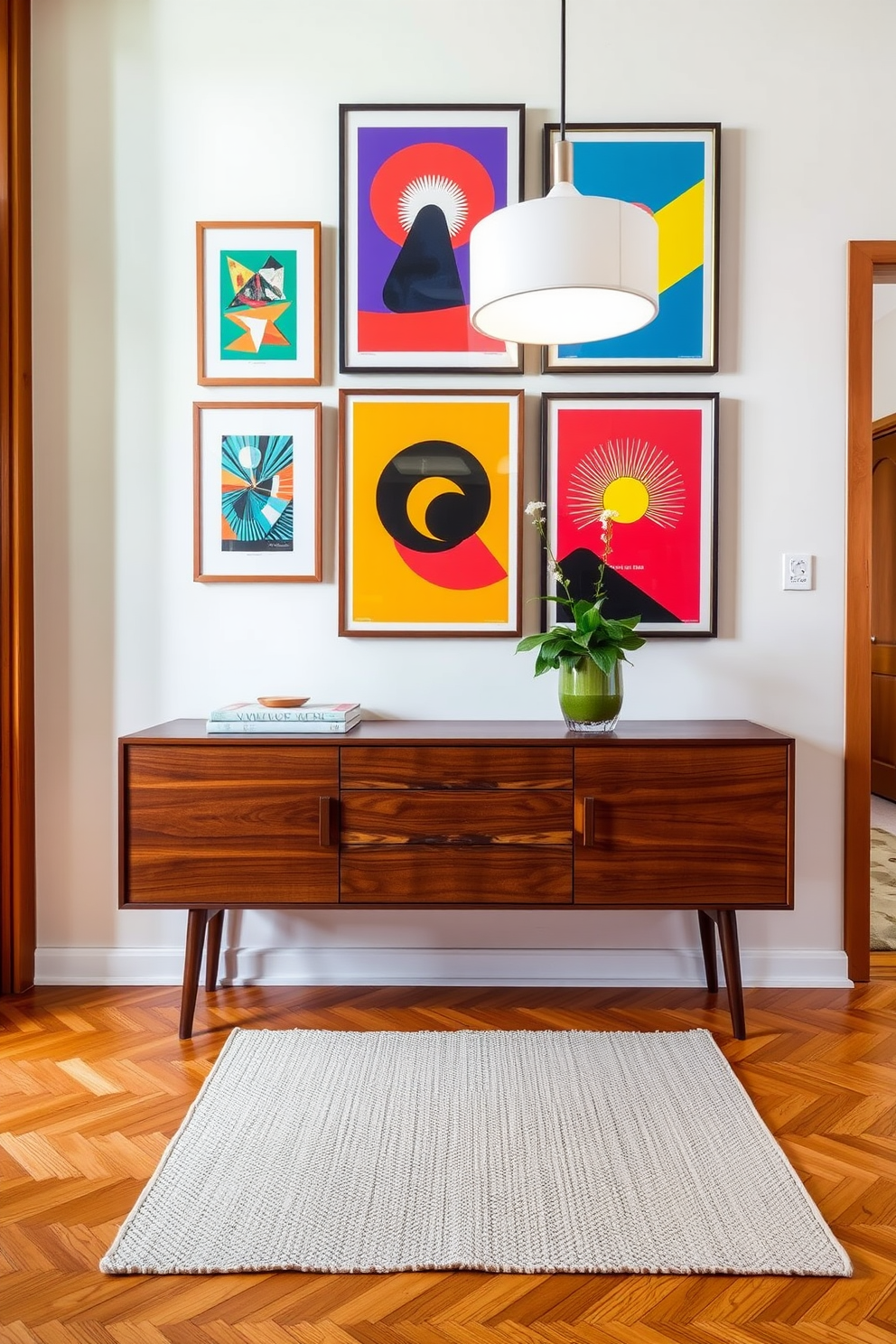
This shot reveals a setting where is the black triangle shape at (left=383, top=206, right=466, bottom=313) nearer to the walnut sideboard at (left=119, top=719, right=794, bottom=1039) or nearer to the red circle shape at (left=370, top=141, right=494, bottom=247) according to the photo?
the red circle shape at (left=370, top=141, right=494, bottom=247)

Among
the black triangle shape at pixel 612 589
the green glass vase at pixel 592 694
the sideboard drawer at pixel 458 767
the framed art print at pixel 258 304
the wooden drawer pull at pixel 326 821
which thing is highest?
the framed art print at pixel 258 304

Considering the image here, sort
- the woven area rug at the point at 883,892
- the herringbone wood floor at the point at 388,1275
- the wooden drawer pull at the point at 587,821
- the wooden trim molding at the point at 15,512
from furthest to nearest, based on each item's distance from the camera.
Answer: the woven area rug at the point at 883,892, the wooden trim molding at the point at 15,512, the wooden drawer pull at the point at 587,821, the herringbone wood floor at the point at 388,1275

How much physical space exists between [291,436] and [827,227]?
61.6 inches

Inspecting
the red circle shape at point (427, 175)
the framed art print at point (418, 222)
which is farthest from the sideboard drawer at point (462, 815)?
the red circle shape at point (427, 175)

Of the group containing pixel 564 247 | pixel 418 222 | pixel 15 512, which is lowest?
pixel 15 512

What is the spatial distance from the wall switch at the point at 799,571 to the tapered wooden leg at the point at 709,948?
93 cm

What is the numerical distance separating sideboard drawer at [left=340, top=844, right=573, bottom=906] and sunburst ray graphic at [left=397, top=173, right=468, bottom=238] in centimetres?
164

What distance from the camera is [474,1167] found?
1.57 metres

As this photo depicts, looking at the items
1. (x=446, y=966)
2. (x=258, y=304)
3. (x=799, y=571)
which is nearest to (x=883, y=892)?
(x=799, y=571)

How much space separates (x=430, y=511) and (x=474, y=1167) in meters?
1.56

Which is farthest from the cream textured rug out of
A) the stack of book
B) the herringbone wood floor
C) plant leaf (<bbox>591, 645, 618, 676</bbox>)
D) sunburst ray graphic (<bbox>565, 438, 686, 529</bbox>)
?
sunburst ray graphic (<bbox>565, 438, 686, 529</bbox>)

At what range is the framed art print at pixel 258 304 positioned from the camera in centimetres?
238

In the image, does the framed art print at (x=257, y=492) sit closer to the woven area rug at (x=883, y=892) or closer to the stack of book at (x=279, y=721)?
the stack of book at (x=279, y=721)

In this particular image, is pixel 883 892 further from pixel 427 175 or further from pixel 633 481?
pixel 427 175
